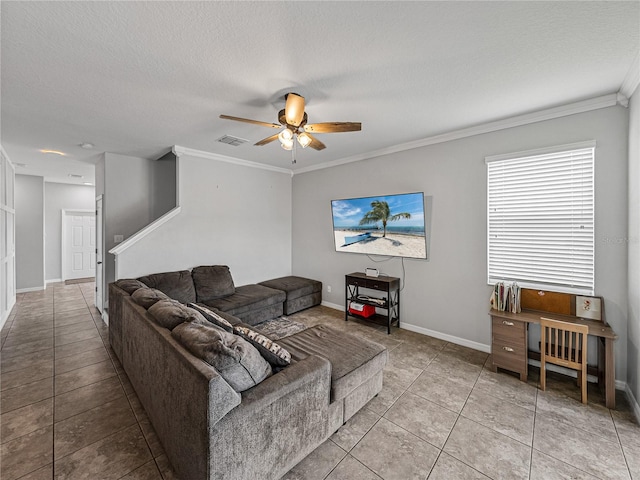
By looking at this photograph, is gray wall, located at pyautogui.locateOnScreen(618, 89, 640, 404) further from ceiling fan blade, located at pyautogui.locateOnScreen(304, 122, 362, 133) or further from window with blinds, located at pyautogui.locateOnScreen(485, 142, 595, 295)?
ceiling fan blade, located at pyautogui.locateOnScreen(304, 122, 362, 133)

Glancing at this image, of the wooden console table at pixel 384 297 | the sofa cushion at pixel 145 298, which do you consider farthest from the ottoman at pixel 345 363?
the wooden console table at pixel 384 297

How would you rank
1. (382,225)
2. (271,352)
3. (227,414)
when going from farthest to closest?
(382,225) → (271,352) → (227,414)

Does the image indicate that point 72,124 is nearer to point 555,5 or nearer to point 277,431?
point 277,431

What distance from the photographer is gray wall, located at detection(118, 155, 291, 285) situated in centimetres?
408

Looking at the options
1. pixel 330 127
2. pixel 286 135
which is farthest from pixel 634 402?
pixel 286 135

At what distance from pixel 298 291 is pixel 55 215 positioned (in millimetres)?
7157

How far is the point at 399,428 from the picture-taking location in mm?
2029

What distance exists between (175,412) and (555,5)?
10.3 feet

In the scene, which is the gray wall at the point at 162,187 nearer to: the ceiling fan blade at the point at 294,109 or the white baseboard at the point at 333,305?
the white baseboard at the point at 333,305

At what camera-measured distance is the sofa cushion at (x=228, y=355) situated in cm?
140

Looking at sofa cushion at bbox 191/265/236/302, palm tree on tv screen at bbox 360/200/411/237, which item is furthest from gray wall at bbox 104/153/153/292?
palm tree on tv screen at bbox 360/200/411/237

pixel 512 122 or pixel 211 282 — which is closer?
pixel 512 122

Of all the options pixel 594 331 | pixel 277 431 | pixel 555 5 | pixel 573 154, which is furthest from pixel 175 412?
pixel 573 154

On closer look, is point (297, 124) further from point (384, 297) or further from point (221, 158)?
point (384, 297)
